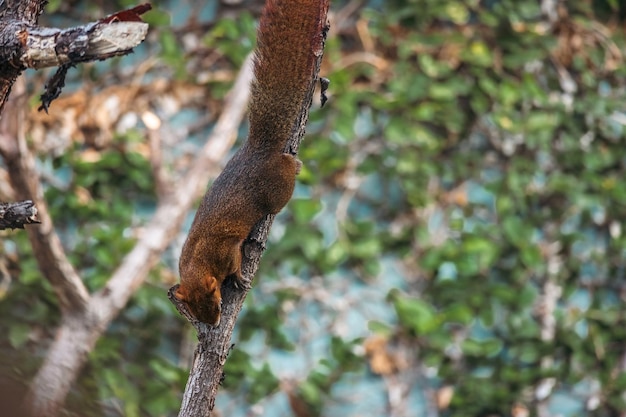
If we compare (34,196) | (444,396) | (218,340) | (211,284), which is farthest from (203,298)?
(444,396)

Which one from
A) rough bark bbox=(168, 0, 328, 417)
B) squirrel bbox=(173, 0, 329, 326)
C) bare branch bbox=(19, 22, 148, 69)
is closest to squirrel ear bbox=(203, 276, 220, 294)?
squirrel bbox=(173, 0, 329, 326)

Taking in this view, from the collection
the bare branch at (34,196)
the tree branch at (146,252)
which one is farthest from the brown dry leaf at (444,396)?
the bare branch at (34,196)

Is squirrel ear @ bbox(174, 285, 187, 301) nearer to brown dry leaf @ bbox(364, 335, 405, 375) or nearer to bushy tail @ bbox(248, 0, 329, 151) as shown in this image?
bushy tail @ bbox(248, 0, 329, 151)

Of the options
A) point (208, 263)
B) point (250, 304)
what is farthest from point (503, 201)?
point (208, 263)

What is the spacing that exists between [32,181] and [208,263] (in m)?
0.64

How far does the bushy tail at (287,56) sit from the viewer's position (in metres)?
1.56

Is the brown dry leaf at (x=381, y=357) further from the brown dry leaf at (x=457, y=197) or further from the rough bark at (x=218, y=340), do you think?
the rough bark at (x=218, y=340)

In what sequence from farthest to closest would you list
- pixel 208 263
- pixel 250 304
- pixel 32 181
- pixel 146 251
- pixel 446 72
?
pixel 446 72 → pixel 250 304 → pixel 146 251 → pixel 32 181 → pixel 208 263

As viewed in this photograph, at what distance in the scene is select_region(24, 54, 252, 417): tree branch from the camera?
8.45 ft

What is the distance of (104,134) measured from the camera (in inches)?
128

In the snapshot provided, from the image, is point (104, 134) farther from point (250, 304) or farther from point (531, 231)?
point (531, 231)

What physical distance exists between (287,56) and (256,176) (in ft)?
1.19

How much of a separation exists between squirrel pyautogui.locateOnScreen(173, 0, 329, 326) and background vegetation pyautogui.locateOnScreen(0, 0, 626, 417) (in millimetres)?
1148

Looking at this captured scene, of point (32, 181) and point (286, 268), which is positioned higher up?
A: point (32, 181)
